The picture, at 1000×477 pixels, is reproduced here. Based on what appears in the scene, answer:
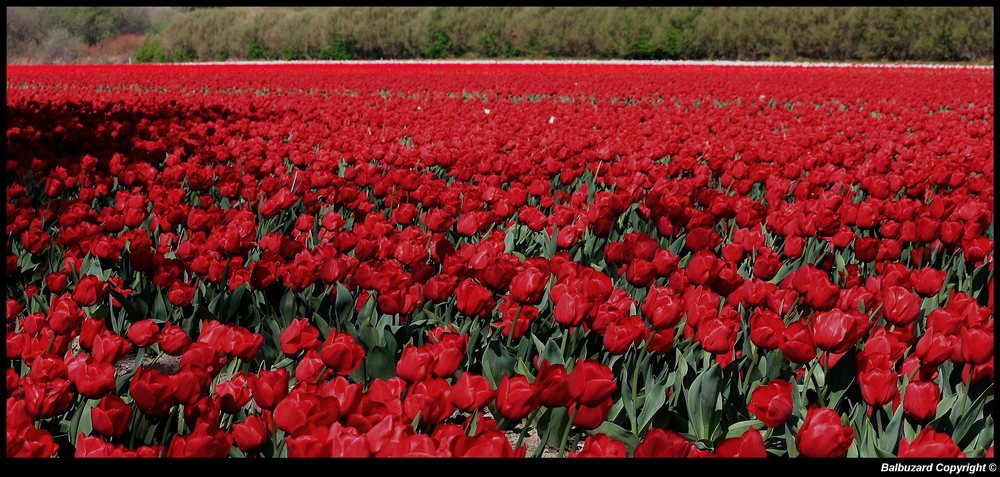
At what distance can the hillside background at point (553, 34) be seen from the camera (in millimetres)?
41094

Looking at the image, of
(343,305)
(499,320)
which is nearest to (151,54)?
(343,305)

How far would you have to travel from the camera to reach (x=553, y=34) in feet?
159

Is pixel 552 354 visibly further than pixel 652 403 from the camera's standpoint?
Yes

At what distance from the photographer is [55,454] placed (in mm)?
1905

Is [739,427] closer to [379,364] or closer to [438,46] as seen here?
[379,364]

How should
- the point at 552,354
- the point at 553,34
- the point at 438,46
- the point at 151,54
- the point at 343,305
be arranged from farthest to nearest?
the point at 151,54 < the point at 438,46 < the point at 553,34 < the point at 343,305 < the point at 552,354

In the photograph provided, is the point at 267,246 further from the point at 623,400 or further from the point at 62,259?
the point at 623,400

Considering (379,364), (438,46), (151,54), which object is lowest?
(438,46)

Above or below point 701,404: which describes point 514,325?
above

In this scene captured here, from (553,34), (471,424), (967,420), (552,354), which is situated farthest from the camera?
(553,34)

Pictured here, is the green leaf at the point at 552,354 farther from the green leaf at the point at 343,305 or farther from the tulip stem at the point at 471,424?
the green leaf at the point at 343,305

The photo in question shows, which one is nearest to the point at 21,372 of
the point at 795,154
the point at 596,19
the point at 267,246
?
the point at 267,246

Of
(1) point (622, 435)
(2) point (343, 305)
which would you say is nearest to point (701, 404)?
(1) point (622, 435)

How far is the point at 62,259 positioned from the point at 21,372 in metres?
1.31
